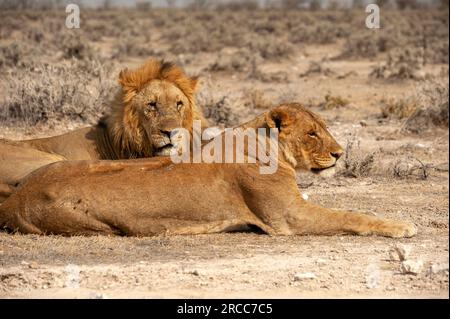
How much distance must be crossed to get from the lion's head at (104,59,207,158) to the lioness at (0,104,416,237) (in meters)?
1.10

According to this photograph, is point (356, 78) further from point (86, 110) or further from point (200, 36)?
point (200, 36)

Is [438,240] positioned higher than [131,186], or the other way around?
[131,186]

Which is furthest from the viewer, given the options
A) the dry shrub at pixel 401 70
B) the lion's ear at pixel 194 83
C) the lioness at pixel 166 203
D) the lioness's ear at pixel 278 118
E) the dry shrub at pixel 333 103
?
the dry shrub at pixel 401 70

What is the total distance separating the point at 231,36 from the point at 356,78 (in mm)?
10278

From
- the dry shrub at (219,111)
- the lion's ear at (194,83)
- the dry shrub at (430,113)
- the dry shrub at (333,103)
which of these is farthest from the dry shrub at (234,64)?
the lion's ear at (194,83)

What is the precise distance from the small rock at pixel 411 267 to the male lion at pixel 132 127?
2.57m

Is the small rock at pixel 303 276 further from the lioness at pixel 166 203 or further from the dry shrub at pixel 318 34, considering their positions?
the dry shrub at pixel 318 34

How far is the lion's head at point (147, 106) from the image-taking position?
7652 mm

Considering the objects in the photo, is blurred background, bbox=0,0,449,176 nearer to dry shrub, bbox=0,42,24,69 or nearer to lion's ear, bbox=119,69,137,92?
dry shrub, bbox=0,42,24,69

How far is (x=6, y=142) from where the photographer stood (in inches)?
316

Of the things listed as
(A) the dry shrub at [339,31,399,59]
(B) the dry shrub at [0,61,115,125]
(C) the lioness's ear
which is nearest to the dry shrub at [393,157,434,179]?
(C) the lioness's ear

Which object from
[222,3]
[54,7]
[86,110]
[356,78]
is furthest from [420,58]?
[222,3]

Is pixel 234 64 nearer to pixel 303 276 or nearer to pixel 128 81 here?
pixel 128 81

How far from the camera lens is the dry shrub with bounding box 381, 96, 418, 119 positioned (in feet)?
40.5
